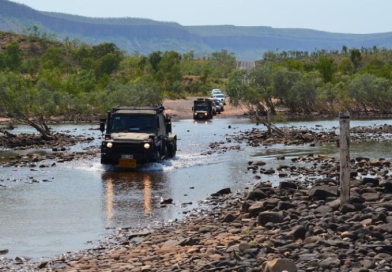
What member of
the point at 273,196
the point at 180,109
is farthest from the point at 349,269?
the point at 180,109

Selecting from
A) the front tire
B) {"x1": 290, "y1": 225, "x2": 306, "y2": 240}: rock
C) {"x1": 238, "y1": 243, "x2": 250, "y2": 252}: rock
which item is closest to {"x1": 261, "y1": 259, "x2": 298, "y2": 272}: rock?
{"x1": 238, "y1": 243, "x2": 250, "y2": 252}: rock

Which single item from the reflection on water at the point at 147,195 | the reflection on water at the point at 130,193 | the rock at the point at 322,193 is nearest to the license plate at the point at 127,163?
the reflection on water at the point at 130,193

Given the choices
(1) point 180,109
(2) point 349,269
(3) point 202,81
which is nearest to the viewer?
(2) point 349,269

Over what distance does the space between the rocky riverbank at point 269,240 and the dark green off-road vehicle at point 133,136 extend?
324 inches

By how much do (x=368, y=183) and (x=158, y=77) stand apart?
9142 cm

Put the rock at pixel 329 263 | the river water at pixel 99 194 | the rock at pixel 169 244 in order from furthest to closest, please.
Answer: the river water at pixel 99 194 < the rock at pixel 169 244 < the rock at pixel 329 263

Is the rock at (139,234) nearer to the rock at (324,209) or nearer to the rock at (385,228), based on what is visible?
the rock at (324,209)

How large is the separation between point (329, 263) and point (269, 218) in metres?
3.89

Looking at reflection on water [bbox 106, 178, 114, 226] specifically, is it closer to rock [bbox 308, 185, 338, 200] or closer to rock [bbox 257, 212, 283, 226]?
rock [bbox 257, 212, 283, 226]

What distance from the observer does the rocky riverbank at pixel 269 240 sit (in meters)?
11.1

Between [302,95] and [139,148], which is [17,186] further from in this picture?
[302,95]

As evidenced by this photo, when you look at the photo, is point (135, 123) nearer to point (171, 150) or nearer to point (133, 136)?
point (133, 136)

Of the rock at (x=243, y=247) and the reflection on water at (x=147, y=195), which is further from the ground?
the rock at (x=243, y=247)

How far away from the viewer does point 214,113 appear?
241 ft
